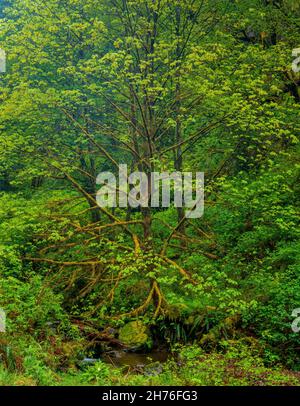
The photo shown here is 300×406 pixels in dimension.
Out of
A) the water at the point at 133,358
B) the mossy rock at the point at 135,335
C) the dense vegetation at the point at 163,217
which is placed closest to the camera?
the dense vegetation at the point at 163,217

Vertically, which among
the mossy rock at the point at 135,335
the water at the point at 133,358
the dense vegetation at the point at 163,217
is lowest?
the water at the point at 133,358

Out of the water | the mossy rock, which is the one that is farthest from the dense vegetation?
the water

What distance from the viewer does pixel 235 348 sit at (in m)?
9.48

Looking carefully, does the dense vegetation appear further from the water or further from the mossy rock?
the water

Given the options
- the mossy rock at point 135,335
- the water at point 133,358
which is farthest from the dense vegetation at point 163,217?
the water at point 133,358

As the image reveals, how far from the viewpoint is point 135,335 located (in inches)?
465

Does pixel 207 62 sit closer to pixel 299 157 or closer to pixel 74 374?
pixel 299 157

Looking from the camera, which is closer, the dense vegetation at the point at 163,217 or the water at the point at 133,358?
the dense vegetation at the point at 163,217

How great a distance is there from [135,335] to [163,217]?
17.2 ft

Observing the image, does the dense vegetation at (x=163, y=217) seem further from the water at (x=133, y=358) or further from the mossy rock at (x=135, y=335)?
the water at (x=133, y=358)

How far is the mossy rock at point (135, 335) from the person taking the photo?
11680mm

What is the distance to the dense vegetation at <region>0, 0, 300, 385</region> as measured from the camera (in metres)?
10.0

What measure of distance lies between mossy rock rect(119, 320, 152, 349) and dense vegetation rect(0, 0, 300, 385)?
33 millimetres

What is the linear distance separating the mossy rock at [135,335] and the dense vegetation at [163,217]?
3 cm
